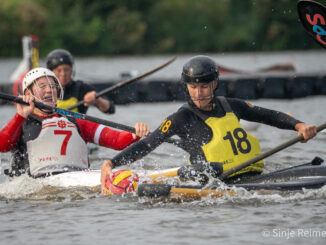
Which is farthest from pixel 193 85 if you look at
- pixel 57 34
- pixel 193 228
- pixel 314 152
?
pixel 57 34

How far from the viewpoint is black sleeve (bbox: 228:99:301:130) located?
6074 millimetres

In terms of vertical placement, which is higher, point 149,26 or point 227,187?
point 149,26

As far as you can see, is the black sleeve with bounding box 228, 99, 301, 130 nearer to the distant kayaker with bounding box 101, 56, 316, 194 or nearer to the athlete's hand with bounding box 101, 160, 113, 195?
the distant kayaker with bounding box 101, 56, 316, 194

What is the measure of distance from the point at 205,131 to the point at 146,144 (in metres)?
0.54

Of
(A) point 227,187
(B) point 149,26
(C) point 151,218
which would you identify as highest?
(B) point 149,26

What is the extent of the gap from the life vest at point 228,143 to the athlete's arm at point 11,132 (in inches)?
64.9

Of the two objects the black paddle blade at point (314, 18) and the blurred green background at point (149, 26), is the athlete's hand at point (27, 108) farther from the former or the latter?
the blurred green background at point (149, 26)

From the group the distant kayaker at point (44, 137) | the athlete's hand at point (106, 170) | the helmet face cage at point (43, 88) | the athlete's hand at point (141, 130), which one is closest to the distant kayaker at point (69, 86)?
the distant kayaker at point (44, 137)

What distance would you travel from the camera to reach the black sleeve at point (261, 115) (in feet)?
19.9

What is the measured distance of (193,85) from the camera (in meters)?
5.89

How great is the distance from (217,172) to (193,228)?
2.38ft

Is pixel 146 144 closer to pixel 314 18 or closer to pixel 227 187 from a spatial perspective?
pixel 227 187

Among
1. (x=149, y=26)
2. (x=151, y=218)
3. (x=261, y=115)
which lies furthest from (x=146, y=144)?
(x=149, y=26)

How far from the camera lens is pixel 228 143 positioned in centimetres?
590
